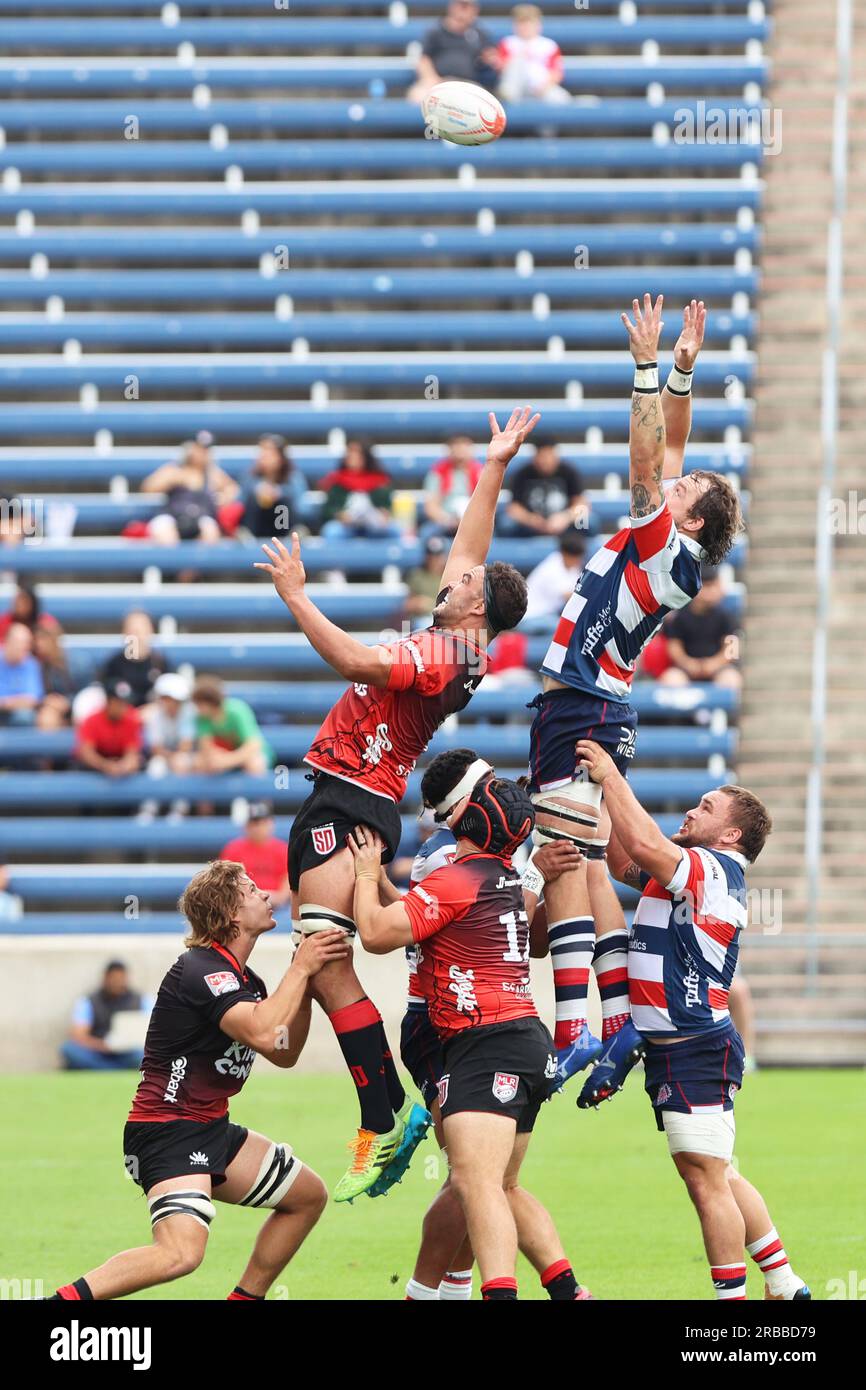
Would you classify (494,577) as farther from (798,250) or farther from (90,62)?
(90,62)

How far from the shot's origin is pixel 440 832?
703cm

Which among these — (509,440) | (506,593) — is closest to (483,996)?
(506,593)

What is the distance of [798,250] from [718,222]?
2.63 feet

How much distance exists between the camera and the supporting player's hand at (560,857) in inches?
273

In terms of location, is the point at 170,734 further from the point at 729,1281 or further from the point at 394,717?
the point at 729,1281

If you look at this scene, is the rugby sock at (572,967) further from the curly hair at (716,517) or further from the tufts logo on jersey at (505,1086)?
the curly hair at (716,517)

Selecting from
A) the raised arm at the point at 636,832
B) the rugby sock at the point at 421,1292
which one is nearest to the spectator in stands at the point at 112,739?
the rugby sock at the point at 421,1292

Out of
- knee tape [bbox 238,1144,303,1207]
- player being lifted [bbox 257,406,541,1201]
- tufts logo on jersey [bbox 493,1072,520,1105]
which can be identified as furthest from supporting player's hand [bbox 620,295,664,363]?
knee tape [bbox 238,1144,303,1207]

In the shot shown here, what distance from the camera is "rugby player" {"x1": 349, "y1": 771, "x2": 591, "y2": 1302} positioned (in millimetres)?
6098

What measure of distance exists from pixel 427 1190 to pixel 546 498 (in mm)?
7085

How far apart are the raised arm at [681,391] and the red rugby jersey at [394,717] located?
44.6 inches

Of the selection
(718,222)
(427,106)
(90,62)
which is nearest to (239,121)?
(90,62)

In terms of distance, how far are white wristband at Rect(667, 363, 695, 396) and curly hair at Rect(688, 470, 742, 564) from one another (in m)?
0.38

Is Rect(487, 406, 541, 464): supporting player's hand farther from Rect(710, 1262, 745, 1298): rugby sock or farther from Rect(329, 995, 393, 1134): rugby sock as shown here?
Rect(710, 1262, 745, 1298): rugby sock
